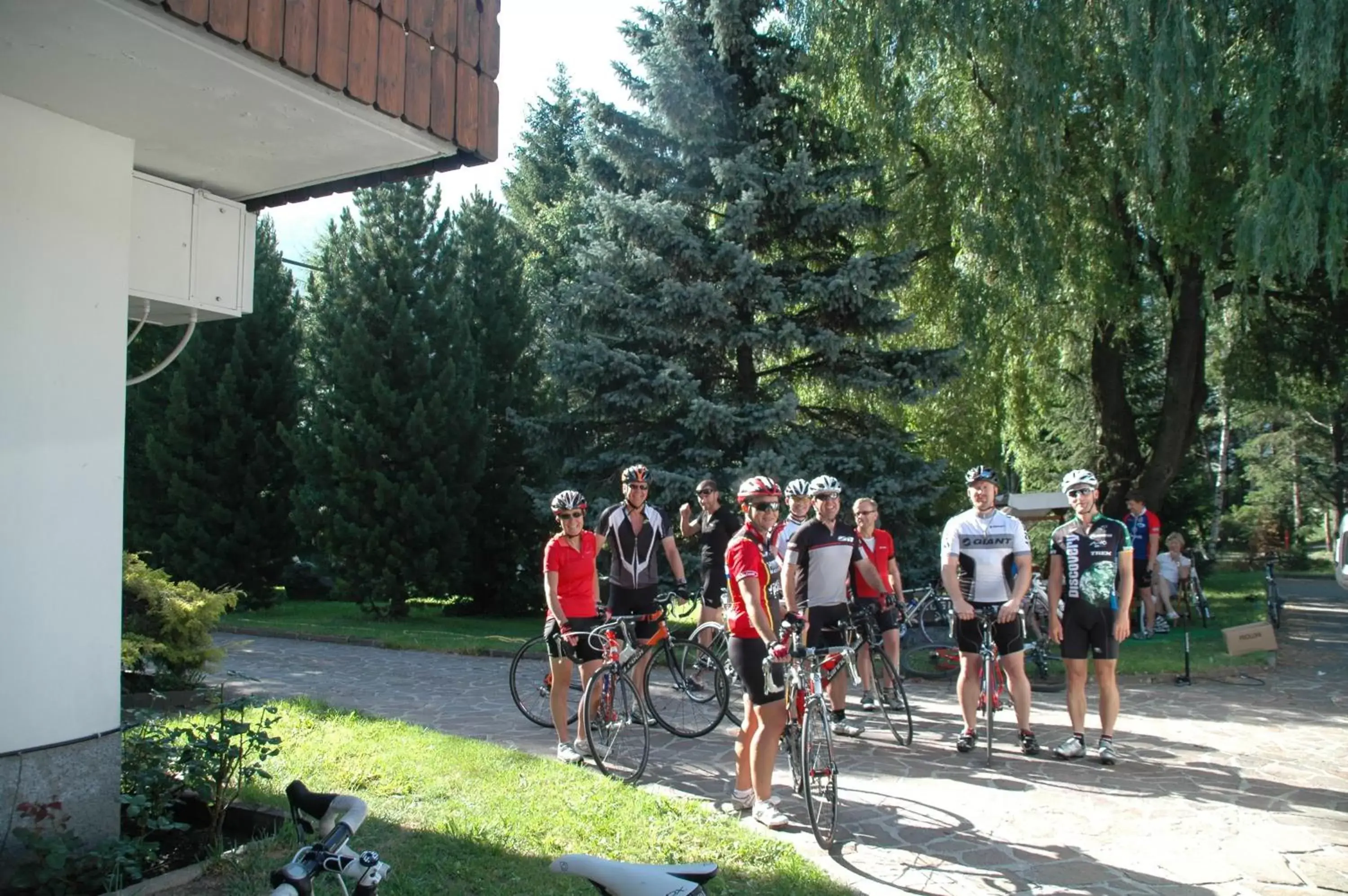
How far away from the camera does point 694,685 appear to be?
8820 mm

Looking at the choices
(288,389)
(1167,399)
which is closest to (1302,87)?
(1167,399)

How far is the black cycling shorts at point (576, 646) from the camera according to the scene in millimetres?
7645

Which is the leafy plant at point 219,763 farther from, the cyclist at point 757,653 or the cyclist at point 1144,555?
the cyclist at point 1144,555

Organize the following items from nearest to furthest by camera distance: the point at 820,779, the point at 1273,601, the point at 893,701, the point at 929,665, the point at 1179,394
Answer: the point at 820,779 → the point at 893,701 → the point at 929,665 → the point at 1273,601 → the point at 1179,394

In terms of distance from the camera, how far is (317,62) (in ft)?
15.1

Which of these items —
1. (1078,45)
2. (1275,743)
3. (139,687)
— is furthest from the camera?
(1078,45)

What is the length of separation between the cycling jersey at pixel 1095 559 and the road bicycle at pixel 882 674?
1542mm

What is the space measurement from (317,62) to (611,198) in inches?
422

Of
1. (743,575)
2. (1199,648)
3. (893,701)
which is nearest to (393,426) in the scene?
(893,701)

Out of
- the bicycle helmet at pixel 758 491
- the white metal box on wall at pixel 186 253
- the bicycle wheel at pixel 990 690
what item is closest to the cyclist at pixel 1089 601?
the bicycle wheel at pixel 990 690

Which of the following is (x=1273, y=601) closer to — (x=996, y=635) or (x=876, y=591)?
(x=876, y=591)

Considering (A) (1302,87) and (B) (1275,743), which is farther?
(A) (1302,87)

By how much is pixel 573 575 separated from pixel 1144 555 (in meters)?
10.8

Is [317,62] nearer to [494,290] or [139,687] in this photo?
[139,687]
